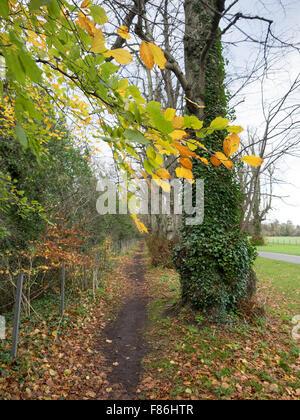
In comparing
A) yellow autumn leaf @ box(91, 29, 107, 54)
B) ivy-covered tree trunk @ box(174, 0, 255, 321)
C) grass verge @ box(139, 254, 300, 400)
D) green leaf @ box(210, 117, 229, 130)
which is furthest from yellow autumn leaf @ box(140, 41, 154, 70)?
ivy-covered tree trunk @ box(174, 0, 255, 321)

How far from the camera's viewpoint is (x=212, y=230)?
490cm

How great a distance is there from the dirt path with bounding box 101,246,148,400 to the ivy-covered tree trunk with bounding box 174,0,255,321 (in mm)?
1370

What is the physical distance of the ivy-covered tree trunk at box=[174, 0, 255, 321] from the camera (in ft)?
15.2

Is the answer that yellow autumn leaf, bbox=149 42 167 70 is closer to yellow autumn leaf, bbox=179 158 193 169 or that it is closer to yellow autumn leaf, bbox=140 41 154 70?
yellow autumn leaf, bbox=140 41 154 70

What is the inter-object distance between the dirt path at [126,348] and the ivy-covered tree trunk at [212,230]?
137 centimetres

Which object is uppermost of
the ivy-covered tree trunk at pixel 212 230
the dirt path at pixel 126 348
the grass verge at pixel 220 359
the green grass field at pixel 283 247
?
the ivy-covered tree trunk at pixel 212 230

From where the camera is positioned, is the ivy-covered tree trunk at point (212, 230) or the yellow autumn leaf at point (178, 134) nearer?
the yellow autumn leaf at point (178, 134)

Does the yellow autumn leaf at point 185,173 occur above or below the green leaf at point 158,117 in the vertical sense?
below

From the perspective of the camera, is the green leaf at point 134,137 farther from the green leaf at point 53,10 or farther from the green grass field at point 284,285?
the green grass field at point 284,285

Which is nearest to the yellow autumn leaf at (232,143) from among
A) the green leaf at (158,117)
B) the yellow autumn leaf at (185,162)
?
the yellow autumn leaf at (185,162)

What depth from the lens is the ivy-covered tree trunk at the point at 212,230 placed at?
4645 mm

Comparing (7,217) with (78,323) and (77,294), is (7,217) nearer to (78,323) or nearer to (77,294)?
(77,294)

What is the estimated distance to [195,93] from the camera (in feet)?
16.9

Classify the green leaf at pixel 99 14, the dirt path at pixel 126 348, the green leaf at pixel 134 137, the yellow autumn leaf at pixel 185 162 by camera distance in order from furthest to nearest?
the dirt path at pixel 126 348
the yellow autumn leaf at pixel 185 162
the green leaf at pixel 99 14
the green leaf at pixel 134 137
